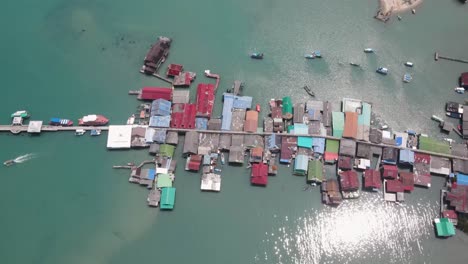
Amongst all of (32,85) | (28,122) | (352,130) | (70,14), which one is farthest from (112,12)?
(352,130)

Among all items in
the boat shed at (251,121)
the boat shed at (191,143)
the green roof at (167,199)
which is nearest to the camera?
the green roof at (167,199)

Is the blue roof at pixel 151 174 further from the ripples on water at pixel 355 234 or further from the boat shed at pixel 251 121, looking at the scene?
the ripples on water at pixel 355 234

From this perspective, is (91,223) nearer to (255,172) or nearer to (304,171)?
(255,172)

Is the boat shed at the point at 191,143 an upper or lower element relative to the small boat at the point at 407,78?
lower

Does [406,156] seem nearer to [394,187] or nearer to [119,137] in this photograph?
[394,187]

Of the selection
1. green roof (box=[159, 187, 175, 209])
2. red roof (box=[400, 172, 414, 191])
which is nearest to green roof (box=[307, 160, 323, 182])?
red roof (box=[400, 172, 414, 191])

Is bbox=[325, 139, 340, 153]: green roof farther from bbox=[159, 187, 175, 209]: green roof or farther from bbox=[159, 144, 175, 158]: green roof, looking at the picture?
bbox=[159, 187, 175, 209]: green roof

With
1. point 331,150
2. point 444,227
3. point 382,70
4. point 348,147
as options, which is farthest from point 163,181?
point 382,70

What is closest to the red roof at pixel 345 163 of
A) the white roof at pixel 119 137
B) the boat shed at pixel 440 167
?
the boat shed at pixel 440 167
